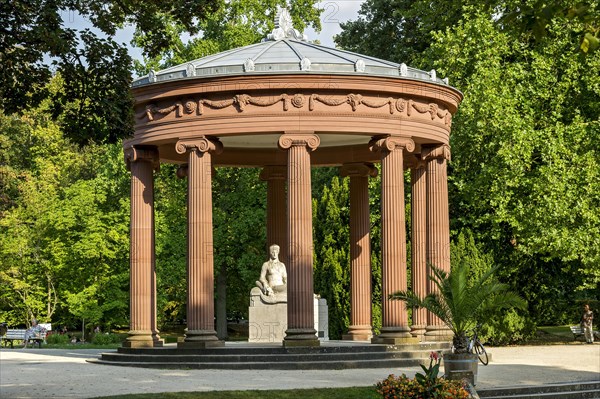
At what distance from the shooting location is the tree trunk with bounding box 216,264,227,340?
5844cm

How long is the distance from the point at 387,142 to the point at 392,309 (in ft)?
17.1

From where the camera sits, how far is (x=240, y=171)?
199ft

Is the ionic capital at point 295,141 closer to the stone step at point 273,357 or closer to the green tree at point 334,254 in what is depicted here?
the stone step at point 273,357

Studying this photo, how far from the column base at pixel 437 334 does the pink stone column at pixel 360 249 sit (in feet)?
14.0

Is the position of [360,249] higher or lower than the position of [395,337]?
higher

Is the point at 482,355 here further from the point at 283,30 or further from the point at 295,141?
the point at 283,30

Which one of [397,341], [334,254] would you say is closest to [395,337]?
[397,341]

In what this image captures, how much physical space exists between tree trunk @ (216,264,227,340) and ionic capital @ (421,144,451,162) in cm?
2456

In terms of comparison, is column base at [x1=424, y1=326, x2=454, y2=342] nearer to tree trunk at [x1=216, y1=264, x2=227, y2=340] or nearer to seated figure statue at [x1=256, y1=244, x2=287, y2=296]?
seated figure statue at [x1=256, y1=244, x2=287, y2=296]

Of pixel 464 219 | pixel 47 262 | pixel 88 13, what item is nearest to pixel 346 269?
pixel 464 219

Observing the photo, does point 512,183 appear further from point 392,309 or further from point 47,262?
point 47,262

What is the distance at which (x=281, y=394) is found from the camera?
22.9m

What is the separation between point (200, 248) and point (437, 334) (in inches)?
345

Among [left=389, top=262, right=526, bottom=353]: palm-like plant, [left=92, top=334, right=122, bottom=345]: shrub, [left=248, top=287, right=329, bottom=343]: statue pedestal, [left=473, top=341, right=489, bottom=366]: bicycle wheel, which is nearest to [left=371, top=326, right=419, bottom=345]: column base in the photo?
[left=473, top=341, right=489, bottom=366]: bicycle wheel
